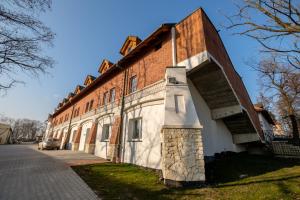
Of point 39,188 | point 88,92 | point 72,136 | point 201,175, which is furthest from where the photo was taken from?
point 72,136

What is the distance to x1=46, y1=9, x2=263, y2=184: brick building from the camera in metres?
6.59

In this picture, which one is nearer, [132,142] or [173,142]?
[173,142]

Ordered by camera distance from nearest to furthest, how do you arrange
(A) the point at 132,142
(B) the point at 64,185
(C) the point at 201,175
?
(B) the point at 64,185 → (C) the point at 201,175 → (A) the point at 132,142

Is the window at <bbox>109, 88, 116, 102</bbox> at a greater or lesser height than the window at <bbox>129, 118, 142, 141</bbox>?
greater

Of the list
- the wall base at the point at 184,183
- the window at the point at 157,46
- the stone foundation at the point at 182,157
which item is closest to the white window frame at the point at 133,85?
the window at the point at 157,46

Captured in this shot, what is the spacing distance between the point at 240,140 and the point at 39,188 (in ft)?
45.0

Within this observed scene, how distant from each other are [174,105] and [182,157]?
7.23ft

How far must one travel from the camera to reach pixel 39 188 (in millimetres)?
5242

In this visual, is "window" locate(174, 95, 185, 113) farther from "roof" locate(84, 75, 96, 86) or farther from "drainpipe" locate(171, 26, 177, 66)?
"roof" locate(84, 75, 96, 86)

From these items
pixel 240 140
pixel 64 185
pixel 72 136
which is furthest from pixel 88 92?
pixel 240 140

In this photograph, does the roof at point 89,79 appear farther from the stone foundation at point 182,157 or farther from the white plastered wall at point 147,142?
the stone foundation at point 182,157

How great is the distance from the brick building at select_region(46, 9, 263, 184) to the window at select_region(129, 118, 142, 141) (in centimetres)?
6

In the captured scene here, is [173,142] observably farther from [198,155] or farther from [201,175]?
[201,175]

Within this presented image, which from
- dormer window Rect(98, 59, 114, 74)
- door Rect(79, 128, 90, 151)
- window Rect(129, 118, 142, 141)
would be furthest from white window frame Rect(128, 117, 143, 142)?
dormer window Rect(98, 59, 114, 74)
